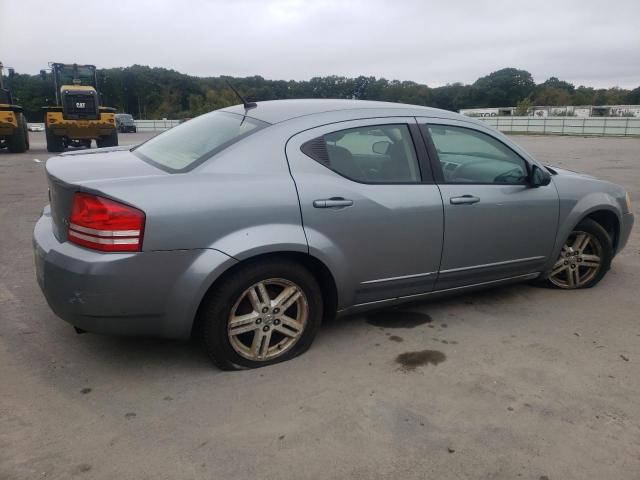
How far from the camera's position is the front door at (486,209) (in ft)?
11.7

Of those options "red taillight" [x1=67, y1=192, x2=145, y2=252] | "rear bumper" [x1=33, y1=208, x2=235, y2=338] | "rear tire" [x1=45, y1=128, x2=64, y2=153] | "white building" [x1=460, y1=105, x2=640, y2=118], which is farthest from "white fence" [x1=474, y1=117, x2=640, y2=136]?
"red taillight" [x1=67, y1=192, x2=145, y2=252]

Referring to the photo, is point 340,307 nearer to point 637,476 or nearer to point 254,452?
point 254,452

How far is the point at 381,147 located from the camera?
3449 mm

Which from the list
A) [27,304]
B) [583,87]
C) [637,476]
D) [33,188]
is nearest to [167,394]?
[27,304]

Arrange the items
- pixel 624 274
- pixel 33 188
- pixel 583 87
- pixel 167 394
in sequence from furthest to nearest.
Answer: pixel 583 87 < pixel 33 188 < pixel 624 274 < pixel 167 394

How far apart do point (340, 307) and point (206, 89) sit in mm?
64327

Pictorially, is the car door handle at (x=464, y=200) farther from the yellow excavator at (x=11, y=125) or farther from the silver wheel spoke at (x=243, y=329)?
the yellow excavator at (x=11, y=125)

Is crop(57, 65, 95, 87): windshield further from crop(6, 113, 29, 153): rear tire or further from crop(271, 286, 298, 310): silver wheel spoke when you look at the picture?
crop(271, 286, 298, 310): silver wheel spoke

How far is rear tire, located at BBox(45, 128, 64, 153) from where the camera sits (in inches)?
696

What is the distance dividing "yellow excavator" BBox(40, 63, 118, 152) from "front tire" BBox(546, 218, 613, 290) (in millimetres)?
16686

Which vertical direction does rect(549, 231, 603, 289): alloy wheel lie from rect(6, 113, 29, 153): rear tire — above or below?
below

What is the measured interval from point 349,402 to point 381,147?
63.2 inches

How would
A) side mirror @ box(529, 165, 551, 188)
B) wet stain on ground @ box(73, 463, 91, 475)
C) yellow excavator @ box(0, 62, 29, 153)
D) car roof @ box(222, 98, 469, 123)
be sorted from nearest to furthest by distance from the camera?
wet stain on ground @ box(73, 463, 91, 475), car roof @ box(222, 98, 469, 123), side mirror @ box(529, 165, 551, 188), yellow excavator @ box(0, 62, 29, 153)

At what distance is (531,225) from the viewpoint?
12.9ft
